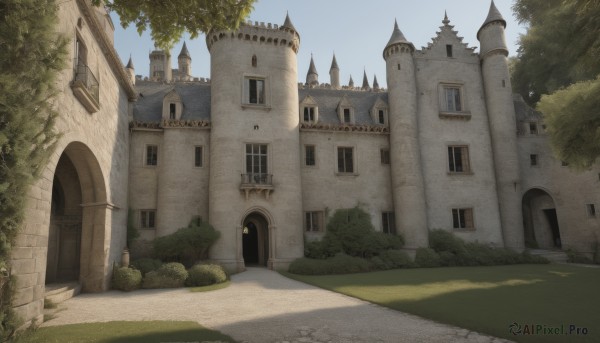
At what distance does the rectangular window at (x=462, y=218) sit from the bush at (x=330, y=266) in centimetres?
910

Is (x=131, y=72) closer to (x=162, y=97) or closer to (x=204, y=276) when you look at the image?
(x=162, y=97)

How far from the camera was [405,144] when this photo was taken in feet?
87.2

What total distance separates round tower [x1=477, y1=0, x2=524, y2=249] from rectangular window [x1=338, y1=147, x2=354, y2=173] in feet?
36.0

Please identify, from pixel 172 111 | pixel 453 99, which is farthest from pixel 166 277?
pixel 453 99

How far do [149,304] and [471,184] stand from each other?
2310 centimetres

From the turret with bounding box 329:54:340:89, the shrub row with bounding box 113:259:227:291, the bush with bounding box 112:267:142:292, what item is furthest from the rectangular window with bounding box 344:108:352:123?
the turret with bounding box 329:54:340:89

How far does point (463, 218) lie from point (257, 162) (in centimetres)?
1547

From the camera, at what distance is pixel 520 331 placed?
339 inches

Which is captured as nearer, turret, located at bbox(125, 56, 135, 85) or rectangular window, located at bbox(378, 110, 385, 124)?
turret, located at bbox(125, 56, 135, 85)

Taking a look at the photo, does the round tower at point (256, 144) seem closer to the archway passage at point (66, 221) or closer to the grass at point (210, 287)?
the grass at point (210, 287)

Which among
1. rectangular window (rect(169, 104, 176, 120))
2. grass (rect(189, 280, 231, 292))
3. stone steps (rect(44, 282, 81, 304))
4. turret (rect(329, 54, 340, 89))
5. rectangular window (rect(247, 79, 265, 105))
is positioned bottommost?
grass (rect(189, 280, 231, 292))

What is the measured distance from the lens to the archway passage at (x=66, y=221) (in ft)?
59.9

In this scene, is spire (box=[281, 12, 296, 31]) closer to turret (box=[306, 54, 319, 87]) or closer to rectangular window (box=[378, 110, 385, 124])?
rectangular window (box=[378, 110, 385, 124])

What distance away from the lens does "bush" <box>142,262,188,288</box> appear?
17594 millimetres
